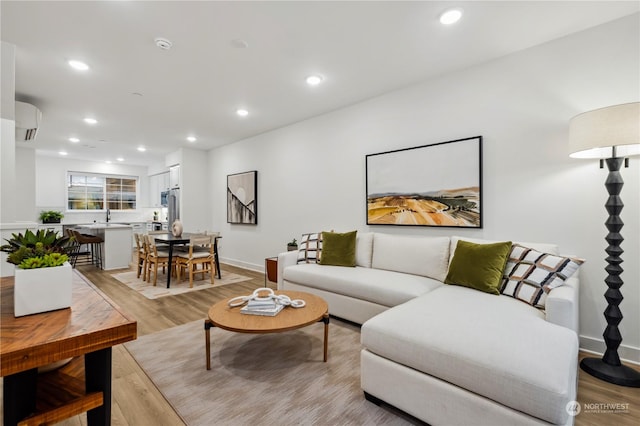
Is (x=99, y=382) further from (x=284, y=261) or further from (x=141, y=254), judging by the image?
(x=141, y=254)

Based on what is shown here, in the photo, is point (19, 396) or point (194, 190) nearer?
point (19, 396)

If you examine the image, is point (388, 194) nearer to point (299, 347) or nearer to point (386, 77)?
point (386, 77)

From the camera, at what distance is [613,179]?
2.15 m

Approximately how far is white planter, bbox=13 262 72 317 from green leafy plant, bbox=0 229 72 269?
0.12ft

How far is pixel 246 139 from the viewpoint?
6.09 m

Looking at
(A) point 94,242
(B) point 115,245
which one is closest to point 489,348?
(B) point 115,245

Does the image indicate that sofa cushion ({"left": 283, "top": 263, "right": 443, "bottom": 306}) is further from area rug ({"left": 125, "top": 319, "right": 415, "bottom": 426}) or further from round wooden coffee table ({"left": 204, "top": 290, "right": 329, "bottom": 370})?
round wooden coffee table ({"left": 204, "top": 290, "right": 329, "bottom": 370})

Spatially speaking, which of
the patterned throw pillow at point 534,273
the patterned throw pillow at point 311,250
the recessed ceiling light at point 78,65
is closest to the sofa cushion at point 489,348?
the patterned throw pillow at point 534,273

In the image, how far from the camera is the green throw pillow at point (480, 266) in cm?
244

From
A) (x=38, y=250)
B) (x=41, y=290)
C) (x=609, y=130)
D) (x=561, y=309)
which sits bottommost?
(x=561, y=309)

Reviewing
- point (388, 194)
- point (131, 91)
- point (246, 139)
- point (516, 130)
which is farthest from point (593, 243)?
point (246, 139)

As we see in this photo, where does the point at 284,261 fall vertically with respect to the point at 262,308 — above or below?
above

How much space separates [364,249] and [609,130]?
2382mm

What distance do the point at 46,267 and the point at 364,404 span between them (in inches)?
70.7
